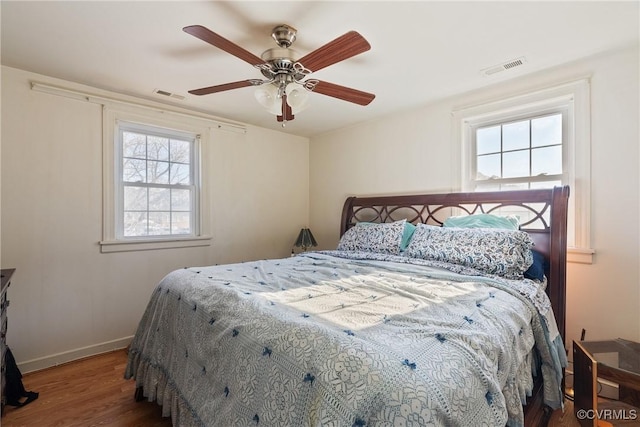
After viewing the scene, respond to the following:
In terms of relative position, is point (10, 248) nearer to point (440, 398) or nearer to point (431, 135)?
point (440, 398)

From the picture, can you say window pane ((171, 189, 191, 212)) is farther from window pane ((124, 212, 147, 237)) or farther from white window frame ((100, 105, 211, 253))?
window pane ((124, 212, 147, 237))

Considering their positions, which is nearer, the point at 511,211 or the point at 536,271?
the point at 536,271

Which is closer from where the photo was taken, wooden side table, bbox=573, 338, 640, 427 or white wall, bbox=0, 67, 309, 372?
wooden side table, bbox=573, 338, 640, 427

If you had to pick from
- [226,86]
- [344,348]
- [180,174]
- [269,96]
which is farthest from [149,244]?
[344,348]

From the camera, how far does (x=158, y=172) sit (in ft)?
10.4

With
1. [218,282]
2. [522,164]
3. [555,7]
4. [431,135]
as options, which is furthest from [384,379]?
[431,135]

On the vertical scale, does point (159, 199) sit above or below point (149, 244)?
above

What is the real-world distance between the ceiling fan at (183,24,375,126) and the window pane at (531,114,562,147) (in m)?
1.53

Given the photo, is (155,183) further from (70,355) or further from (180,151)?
(70,355)

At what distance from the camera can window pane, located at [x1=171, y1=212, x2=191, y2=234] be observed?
128 inches

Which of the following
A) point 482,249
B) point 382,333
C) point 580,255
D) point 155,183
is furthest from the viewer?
point 155,183

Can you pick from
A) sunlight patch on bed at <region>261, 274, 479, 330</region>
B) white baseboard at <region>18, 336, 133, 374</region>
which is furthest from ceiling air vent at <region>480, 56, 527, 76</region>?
white baseboard at <region>18, 336, 133, 374</region>

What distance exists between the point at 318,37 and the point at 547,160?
81.7 inches

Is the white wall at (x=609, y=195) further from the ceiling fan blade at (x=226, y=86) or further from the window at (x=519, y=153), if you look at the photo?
the ceiling fan blade at (x=226, y=86)
